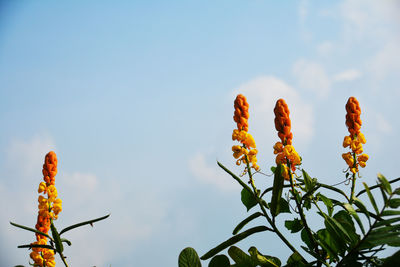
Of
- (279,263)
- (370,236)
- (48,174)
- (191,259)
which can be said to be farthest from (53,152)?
(370,236)

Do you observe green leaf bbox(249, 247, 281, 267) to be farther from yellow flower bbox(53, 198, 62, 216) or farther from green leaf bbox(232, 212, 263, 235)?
yellow flower bbox(53, 198, 62, 216)

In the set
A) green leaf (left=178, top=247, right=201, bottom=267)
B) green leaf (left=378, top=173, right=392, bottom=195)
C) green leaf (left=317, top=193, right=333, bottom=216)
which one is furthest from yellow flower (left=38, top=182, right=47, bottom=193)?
green leaf (left=378, top=173, right=392, bottom=195)

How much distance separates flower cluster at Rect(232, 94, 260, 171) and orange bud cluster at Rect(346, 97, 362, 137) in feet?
0.82

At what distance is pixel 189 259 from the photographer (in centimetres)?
76

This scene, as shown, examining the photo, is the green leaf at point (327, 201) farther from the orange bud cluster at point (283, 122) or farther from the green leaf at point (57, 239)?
the green leaf at point (57, 239)

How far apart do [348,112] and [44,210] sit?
2.44 feet

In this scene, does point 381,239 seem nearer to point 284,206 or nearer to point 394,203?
point 394,203

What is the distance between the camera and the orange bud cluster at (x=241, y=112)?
879 mm

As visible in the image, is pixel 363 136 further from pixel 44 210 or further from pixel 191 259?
pixel 44 210

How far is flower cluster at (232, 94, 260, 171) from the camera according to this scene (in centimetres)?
87

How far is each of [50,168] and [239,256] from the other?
476 millimetres

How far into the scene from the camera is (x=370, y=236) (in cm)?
63

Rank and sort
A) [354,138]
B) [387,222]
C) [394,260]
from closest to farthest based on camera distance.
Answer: [394,260]
[387,222]
[354,138]

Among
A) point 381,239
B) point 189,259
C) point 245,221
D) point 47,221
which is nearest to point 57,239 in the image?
point 47,221
